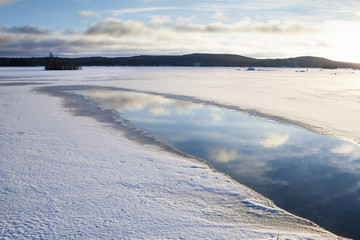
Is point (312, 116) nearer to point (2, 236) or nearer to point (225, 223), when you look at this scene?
point (225, 223)

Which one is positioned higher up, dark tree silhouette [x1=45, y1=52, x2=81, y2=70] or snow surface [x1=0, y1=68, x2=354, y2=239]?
dark tree silhouette [x1=45, y1=52, x2=81, y2=70]

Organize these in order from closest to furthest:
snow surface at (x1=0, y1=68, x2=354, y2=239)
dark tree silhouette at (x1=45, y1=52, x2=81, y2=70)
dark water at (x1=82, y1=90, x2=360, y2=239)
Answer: snow surface at (x1=0, y1=68, x2=354, y2=239) < dark water at (x1=82, y1=90, x2=360, y2=239) < dark tree silhouette at (x1=45, y1=52, x2=81, y2=70)

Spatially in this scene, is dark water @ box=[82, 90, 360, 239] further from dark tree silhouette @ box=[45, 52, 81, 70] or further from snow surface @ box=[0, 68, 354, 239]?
dark tree silhouette @ box=[45, 52, 81, 70]

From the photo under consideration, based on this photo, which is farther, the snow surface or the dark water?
the dark water

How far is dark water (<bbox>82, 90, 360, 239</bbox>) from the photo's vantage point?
3.78 meters

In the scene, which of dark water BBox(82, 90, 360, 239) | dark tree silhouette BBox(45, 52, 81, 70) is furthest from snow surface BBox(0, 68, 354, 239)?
dark tree silhouette BBox(45, 52, 81, 70)

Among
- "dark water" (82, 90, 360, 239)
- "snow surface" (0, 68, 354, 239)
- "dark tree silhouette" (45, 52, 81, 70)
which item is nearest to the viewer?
"snow surface" (0, 68, 354, 239)

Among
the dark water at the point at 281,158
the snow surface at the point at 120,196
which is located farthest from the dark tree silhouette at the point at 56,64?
the snow surface at the point at 120,196

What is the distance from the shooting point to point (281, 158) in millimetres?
5621

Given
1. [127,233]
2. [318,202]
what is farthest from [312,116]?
[127,233]

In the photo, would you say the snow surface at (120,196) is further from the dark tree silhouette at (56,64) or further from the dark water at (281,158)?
the dark tree silhouette at (56,64)

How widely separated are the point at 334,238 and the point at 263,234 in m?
0.82

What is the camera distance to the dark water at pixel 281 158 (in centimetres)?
378

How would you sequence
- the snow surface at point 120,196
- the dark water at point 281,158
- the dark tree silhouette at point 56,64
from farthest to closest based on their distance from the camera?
1. the dark tree silhouette at point 56,64
2. the dark water at point 281,158
3. the snow surface at point 120,196
